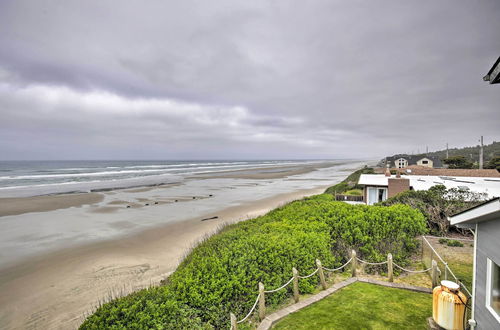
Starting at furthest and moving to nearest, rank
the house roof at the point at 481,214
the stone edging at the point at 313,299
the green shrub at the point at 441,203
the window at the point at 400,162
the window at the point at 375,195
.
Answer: the window at the point at 400,162
the window at the point at 375,195
the green shrub at the point at 441,203
the stone edging at the point at 313,299
the house roof at the point at 481,214

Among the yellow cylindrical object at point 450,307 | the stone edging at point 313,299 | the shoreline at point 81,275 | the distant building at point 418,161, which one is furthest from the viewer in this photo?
the distant building at point 418,161

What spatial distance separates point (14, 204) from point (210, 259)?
1289 inches

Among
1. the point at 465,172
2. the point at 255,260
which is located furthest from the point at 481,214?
the point at 465,172

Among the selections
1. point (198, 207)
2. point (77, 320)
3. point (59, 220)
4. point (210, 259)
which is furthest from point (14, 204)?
point (210, 259)

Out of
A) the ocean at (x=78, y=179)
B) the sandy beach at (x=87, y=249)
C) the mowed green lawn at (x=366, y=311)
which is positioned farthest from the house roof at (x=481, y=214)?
the ocean at (x=78, y=179)

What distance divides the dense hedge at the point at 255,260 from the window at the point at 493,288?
4.48 metres

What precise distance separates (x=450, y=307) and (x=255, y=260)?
471 cm

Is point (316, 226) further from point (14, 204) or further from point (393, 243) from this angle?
→ point (14, 204)

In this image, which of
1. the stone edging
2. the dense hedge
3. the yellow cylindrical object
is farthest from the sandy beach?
the yellow cylindrical object

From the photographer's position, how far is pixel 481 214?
449cm

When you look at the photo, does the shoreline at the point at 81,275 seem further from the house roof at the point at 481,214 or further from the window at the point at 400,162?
the window at the point at 400,162

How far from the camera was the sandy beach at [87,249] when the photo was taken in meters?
9.04

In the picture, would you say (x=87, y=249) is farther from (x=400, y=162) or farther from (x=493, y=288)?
(x=400, y=162)

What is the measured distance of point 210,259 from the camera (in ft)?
22.1
